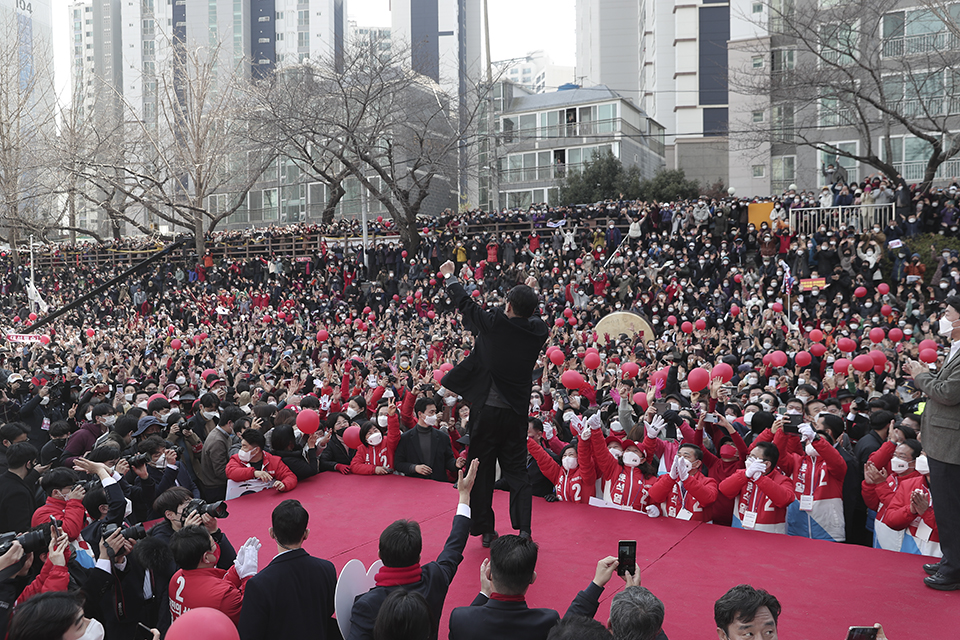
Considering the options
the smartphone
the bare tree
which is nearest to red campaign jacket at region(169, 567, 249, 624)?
the smartphone

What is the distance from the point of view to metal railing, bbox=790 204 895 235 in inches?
701

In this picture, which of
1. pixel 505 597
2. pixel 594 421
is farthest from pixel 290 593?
pixel 594 421

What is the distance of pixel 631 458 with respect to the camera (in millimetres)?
5094

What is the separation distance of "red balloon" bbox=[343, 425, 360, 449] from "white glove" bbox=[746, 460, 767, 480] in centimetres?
334

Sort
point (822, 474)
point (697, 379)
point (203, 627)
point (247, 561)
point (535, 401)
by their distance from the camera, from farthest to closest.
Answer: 1. point (535, 401)
2. point (697, 379)
3. point (822, 474)
4. point (247, 561)
5. point (203, 627)

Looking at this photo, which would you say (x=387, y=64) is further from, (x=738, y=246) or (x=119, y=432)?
(x=119, y=432)

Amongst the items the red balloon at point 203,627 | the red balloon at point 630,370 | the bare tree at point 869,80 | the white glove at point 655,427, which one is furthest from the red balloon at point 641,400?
the bare tree at point 869,80

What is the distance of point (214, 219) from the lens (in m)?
29.7

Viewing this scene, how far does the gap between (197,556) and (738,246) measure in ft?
55.1

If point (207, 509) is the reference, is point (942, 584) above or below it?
below

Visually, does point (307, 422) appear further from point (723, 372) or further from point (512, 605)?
point (512, 605)

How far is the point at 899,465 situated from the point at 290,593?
3.64m

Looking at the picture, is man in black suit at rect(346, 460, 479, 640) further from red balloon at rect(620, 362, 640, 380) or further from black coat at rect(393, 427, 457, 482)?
red balloon at rect(620, 362, 640, 380)

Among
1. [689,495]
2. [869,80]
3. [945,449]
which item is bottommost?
[689,495]
